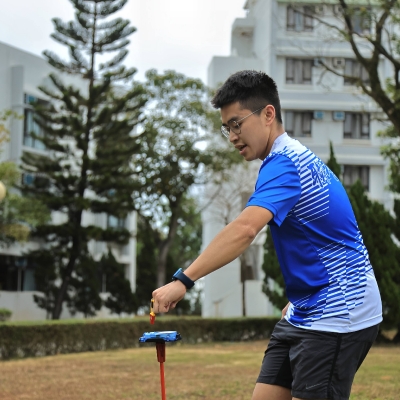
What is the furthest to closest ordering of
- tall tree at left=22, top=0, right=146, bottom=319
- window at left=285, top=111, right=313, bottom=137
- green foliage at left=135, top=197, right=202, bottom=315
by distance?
window at left=285, top=111, right=313, bottom=137, green foliage at left=135, top=197, right=202, bottom=315, tall tree at left=22, top=0, right=146, bottom=319

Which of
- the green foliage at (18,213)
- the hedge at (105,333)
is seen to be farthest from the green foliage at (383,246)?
the green foliage at (18,213)

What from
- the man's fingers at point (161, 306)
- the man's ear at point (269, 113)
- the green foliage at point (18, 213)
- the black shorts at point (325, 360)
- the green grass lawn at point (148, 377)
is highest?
the green foliage at point (18, 213)

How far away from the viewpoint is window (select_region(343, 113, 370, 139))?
38.2 m

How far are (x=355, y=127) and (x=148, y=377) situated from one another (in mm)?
27820

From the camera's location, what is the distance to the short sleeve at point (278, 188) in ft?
8.83

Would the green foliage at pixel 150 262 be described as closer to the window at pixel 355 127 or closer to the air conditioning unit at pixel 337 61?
the window at pixel 355 127

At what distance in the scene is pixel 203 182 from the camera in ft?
106

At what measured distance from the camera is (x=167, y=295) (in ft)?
8.59

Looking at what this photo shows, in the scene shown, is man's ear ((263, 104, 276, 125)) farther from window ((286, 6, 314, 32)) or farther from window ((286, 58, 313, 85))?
window ((286, 6, 314, 32))

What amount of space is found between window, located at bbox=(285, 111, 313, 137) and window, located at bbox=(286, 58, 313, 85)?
4.63 ft

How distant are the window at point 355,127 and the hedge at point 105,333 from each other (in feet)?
50.3

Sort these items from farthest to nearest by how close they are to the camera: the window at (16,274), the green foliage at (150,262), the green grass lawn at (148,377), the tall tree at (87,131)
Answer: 1. the green foliage at (150,262)
2. the window at (16,274)
3. the tall tree at (87,131)
4. the green grass lawn at (148,377)

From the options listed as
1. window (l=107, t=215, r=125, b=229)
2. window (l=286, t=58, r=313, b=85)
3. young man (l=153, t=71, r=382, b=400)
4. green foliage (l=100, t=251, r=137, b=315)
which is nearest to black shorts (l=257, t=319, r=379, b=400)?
young man (l=153, t=71, r=382, b=400)

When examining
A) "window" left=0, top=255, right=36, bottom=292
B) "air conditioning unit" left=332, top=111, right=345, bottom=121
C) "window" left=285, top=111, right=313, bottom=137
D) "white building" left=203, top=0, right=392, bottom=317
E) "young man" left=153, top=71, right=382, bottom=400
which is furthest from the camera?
"air conditioning unit" left=332, top=111, right=345, bottom=121
